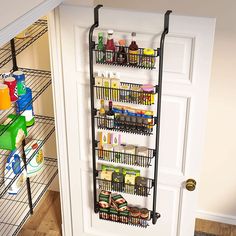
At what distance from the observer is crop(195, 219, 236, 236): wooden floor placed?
359cm

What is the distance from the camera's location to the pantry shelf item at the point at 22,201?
3447 millimetres

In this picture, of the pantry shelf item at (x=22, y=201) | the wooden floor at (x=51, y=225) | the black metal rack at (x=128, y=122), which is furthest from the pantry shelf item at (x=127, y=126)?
the wooden floor at (x=51, y=225)

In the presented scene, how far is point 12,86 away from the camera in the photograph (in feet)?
9.21

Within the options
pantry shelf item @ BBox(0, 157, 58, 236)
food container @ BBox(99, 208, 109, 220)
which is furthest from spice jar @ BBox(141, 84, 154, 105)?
pantry shelf item @ BBox(0, 157, 58, 236)

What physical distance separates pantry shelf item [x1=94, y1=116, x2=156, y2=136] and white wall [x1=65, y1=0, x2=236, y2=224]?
663mm

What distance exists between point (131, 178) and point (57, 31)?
3.15 feet

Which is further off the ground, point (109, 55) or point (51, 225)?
point (109, 55)

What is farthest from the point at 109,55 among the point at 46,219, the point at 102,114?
the point at 46,219

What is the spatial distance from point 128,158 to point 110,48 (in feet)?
2.22

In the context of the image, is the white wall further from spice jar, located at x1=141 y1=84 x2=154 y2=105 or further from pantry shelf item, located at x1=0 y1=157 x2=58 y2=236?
pantry shelf item, located at x1=0 y1=157 x2=58 y2=236

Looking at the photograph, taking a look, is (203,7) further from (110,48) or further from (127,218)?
(127,218)

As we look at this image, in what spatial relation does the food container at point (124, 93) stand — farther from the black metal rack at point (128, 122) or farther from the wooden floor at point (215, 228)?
the wooden floor at point (215, 228)

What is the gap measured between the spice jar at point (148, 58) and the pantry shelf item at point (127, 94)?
0.14 m

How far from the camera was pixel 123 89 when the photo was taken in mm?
2717
